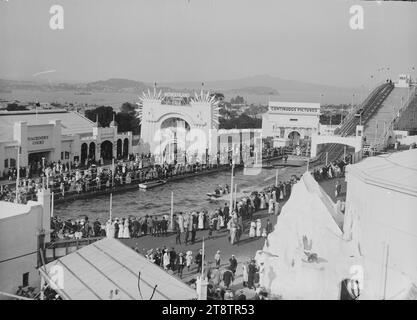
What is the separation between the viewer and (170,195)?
16.6 feet

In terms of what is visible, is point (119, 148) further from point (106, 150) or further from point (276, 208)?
point (276, 208)

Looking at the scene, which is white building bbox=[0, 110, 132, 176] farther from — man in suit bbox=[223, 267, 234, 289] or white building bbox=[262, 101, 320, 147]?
man in suit bbox=[223, 267, 234, 289]

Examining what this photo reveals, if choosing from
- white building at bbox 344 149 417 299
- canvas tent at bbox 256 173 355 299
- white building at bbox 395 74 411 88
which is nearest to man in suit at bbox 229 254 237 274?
canvas tent at bbox 256 173 355 299

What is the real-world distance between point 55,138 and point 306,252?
2.32 meters

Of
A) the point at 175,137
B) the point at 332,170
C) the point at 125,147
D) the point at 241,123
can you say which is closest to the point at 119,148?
the point at 125,147

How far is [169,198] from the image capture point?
5.05 m

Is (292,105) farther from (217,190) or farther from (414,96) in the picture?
(414,96)

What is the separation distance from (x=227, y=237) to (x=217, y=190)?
410mm

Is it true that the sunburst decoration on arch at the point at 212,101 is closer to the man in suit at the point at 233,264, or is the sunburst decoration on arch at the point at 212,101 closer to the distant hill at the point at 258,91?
the distant hill at the point at 258,91

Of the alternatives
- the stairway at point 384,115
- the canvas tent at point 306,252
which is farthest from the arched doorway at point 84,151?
the stairway at point 384,115

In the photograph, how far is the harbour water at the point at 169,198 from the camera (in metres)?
4.99

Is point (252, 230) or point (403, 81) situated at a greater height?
point (403, 81)

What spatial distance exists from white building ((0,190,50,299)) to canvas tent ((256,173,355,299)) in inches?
64.5

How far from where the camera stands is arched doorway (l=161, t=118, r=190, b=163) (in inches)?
211
